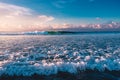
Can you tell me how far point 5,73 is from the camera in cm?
1229

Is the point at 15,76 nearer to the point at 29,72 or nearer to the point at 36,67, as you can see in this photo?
the point at 29,72

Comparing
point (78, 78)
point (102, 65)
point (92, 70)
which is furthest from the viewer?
point (102, 65)

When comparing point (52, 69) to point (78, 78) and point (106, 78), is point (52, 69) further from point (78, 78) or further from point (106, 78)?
point (106, 78)

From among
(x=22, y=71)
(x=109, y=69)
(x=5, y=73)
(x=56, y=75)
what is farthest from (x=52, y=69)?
(x=109, y=69)

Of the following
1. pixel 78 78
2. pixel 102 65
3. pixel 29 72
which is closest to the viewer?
pixel 78 78

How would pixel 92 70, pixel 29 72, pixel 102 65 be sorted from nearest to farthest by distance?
pixel 29 72 → pixel 92 70 → pixel 102 65

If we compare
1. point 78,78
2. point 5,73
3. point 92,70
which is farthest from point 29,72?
point 92,70

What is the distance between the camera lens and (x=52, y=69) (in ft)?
43.3

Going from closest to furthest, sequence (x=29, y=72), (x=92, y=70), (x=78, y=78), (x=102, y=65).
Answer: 1. (x=78, y=78)
2. (x=29, y=72)
3. (x=92, y=70)
4. (x=102, y=65)

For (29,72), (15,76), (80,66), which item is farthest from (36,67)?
(80,66)

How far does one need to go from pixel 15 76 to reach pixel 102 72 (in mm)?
5707

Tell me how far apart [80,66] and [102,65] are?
68.7 inches

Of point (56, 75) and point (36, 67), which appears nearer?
point (56, 75)

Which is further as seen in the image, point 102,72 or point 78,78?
point 102,72
